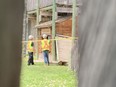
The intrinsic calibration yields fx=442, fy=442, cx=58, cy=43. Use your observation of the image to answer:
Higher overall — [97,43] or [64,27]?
[97,43]

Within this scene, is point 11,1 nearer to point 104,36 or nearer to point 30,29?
point 104,36

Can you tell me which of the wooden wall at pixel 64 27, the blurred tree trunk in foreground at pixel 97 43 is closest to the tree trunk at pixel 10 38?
the blurred tree trunk in foreground at pixel 97 43

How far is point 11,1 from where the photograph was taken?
0.63 m

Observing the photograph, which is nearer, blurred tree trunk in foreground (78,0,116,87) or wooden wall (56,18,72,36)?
blurred tree trunk in foreground (78,0,116,87)

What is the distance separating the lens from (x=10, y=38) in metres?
0.64

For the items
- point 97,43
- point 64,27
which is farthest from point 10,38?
point 64,27

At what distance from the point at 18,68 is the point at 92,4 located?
0.15m

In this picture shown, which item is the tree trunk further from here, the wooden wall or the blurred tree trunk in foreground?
the wooden wall

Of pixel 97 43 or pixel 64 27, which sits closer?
pixel 97 43

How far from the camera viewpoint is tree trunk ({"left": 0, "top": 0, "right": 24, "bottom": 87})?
0.63m

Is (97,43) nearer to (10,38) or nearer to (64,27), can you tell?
(10,38)

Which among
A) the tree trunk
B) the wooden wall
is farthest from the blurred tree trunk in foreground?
the wooden wall

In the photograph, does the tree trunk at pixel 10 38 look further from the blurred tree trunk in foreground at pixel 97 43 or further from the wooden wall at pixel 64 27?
the wooden wall at pixel 64 27

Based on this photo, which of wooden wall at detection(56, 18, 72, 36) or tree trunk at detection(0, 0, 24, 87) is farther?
wooden wall at detection(56, 18, 72, 36)
